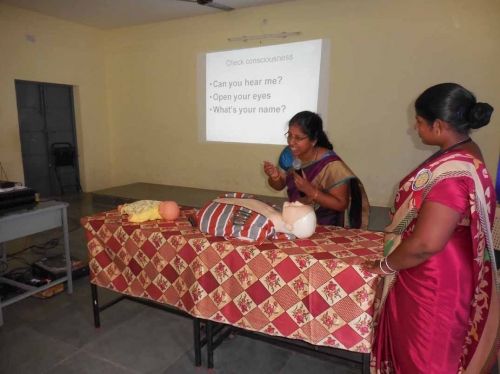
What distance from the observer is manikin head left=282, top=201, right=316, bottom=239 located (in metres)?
1.32

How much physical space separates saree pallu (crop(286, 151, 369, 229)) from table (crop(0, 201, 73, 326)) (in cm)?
155

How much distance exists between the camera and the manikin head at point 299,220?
1317mm

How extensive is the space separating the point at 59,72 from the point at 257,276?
4.97 meters

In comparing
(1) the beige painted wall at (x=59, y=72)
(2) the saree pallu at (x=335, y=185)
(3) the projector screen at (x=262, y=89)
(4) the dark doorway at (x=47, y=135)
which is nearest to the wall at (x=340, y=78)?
(3) the projector screen at (x=262, y=89)

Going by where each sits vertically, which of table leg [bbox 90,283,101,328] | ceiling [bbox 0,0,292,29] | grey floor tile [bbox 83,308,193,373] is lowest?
grey floor tile [bbox 83,308,193,373]

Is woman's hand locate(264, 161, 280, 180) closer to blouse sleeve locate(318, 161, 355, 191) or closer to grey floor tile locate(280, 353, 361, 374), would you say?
blouse sleeve locate(318, 161, 355, 191)

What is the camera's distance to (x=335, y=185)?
63.6 inches

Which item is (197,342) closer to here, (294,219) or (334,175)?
(294,219)

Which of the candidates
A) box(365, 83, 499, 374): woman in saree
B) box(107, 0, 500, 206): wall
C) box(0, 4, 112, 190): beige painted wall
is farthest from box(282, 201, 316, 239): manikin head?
box(0, 4, 112, 190): beige painted wall

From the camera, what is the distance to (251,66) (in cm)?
430

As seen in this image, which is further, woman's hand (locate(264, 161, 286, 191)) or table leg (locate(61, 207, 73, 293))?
table leg (locate(61, 207, 73, 293))

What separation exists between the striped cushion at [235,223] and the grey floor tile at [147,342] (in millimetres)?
746

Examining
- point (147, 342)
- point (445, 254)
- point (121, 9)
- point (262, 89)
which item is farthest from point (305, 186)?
point (121, 9)

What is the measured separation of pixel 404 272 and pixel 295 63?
350 centimetres
